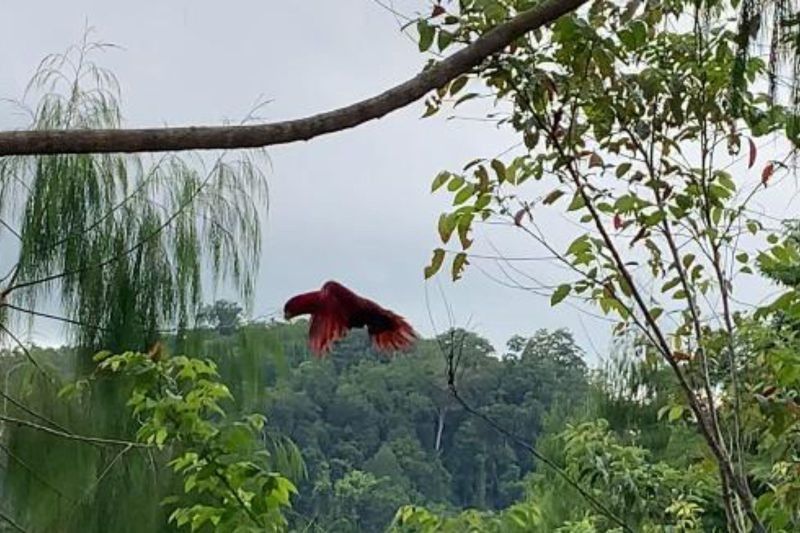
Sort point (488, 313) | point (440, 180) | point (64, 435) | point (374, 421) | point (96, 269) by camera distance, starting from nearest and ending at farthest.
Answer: point (440, 180), point (488, 313), point (64, 435), point (96, 269), point (374, 421)

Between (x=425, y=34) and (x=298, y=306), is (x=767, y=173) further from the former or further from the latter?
(x=298, y=306)

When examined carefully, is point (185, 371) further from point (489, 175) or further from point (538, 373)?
point (538, 373)

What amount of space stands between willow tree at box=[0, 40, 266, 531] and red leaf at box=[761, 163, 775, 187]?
2.97 ft

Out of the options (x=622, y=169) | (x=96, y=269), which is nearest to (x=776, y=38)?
(x=622, y=169)

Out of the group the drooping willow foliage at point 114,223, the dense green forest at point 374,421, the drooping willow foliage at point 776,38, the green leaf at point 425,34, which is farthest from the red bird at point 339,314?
the drooping willow foliage at point 114,223

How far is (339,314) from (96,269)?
4.20ft

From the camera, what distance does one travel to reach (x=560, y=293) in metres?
1.36

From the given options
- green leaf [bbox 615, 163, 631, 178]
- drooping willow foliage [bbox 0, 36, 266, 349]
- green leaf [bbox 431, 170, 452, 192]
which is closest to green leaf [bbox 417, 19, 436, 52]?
green leaf [bbox 431, 170, 452, 192]

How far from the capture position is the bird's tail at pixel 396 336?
2.74ft

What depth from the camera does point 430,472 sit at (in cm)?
224

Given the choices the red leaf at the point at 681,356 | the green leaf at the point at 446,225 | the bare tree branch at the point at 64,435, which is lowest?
the bare tree branch at the point at 64,435

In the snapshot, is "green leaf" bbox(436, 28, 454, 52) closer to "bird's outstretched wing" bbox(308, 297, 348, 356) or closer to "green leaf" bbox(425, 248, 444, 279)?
"green leaf" bbox(425, 248, 444, 279)

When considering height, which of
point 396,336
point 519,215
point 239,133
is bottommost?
point 396,336

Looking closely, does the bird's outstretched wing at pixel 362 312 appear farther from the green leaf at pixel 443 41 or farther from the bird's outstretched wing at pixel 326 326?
the green leaf at pixel 443 41
